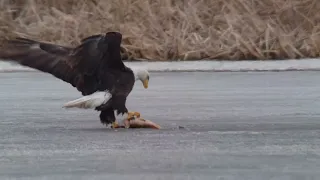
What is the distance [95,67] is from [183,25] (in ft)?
27.8

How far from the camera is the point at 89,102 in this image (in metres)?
5.58

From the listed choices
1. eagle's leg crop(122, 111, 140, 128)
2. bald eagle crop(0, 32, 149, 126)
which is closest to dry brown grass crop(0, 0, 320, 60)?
eagle's leg crop(122, 111, 140, 128)

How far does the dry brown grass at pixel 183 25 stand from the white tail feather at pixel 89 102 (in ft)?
24.2

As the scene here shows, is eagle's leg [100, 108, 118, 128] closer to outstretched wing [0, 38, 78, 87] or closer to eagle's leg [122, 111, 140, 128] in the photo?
eagle's leg [122, 111, 140, 128]

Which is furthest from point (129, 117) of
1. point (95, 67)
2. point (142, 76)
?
point (95, 67)

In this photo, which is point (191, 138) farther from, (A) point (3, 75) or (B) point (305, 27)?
(B) point (305, 27)

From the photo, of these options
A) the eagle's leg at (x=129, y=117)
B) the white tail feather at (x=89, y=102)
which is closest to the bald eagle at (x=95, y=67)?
the white tail feather at (x=89, y=102)

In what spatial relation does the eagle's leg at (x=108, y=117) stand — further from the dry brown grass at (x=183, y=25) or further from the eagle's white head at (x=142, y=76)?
the dry brown grass at (x=183, y=25)

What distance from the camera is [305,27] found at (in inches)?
565

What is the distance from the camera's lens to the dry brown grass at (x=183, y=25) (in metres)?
13.2

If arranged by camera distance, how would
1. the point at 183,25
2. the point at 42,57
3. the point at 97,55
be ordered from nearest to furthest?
the point at 97,55 < the point at 42,57 < the point at 183,25

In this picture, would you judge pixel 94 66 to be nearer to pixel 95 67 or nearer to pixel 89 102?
pixel 95 67

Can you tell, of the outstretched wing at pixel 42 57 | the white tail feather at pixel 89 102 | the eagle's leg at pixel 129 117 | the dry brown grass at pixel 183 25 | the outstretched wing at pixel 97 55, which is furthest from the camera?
the dry brown grass at pixel 183 25

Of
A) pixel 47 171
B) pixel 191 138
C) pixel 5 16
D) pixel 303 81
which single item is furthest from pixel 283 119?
pixel 5 16
